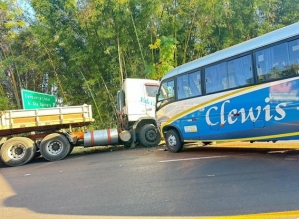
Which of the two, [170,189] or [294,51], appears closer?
[170,189]

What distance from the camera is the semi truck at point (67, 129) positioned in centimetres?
1054

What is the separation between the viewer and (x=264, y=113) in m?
7.48

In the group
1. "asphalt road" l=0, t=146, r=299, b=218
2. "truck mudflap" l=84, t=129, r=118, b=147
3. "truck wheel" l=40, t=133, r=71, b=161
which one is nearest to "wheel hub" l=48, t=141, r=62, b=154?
"truck wheel" l=40, t=133, r=71, b=161

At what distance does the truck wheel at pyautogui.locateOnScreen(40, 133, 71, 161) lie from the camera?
35.6ft

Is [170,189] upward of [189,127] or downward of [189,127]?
downward

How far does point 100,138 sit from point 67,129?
132 cm

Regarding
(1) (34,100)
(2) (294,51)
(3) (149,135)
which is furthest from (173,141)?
(1) (34,100)

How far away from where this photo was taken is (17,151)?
1067 cm

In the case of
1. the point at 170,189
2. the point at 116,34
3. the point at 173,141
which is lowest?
the point at 170,189

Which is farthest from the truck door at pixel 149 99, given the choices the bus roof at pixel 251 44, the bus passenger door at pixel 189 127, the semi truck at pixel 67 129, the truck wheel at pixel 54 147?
the truck wheel at pixel 54 147

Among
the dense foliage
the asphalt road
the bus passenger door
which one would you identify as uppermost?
the dense foliage

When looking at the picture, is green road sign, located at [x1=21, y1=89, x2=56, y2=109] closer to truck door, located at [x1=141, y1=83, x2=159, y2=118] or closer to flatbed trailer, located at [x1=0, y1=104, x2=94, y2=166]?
flatbed trailer, located at [x1=0, y1=104, x2=94, y2=166]

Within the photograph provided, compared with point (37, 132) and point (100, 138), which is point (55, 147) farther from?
point (100, 138)

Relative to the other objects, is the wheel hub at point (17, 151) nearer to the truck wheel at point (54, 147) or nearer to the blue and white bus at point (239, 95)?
the truck wheel at point (54, 147)
